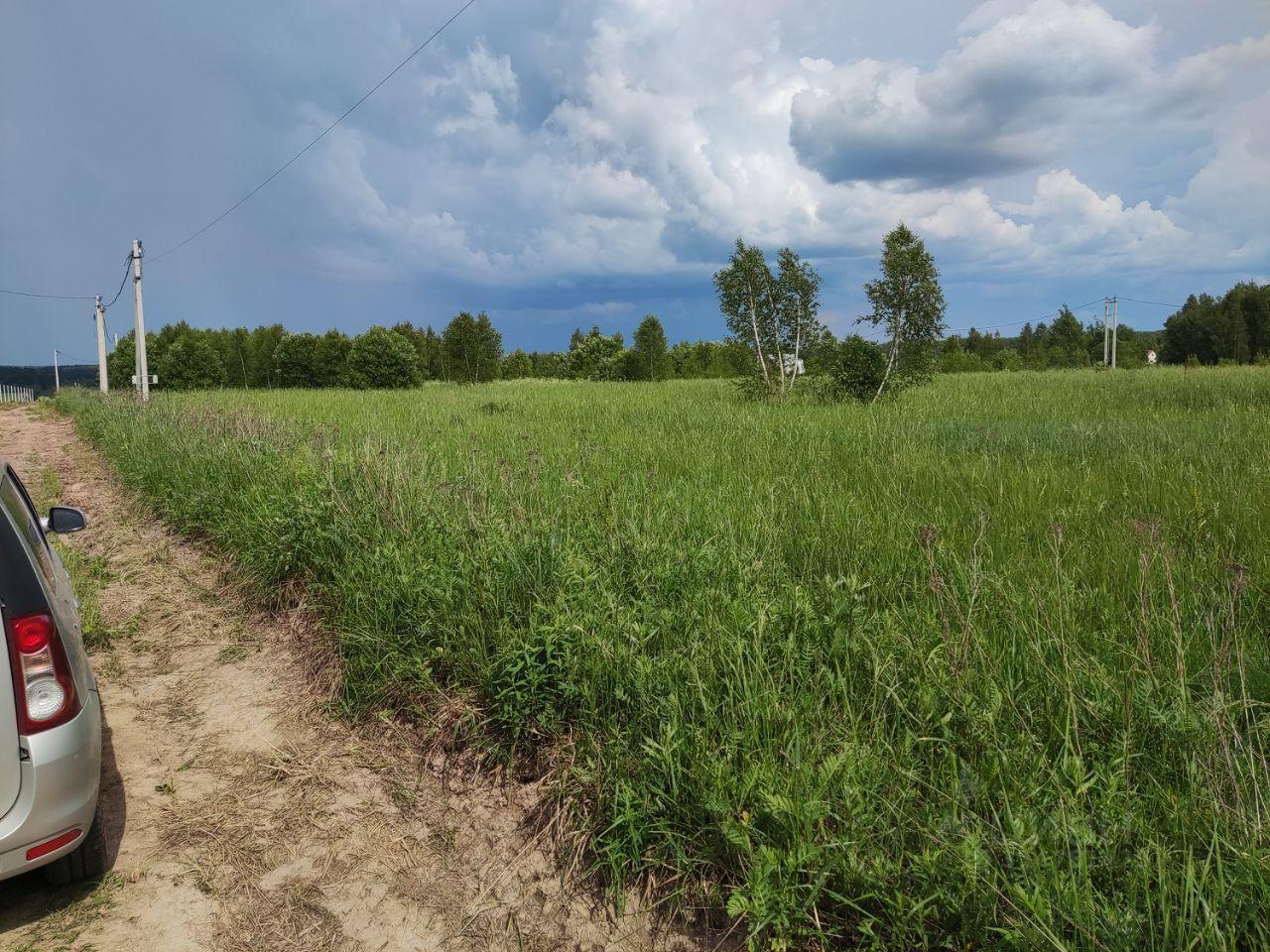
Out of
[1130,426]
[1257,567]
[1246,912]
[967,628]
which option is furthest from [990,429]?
[1246,912]

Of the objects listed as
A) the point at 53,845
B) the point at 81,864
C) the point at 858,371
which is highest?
the point at 858,371

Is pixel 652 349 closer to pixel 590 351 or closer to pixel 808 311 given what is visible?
pixel 590 351

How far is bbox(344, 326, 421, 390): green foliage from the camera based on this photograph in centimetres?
4203

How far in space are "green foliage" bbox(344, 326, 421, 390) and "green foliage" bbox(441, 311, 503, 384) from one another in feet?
32.4

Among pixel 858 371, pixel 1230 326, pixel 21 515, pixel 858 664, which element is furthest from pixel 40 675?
pixel 1230 326

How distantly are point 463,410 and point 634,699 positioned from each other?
12519 mm

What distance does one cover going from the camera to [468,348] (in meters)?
53.6

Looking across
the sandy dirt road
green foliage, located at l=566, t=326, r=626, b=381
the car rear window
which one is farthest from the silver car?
green foliage, located at l=566, t=326, r=626, b=381

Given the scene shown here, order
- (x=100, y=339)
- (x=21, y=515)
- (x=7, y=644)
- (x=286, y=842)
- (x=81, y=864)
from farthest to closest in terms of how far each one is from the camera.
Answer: (x=100, y=339) < (x=21, y=515) < (x=286, y=842) < (x=81, y=864) < (x=7, y=644)

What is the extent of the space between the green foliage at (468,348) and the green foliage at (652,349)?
1161 centimetres

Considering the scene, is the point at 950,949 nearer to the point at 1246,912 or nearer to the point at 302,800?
the point at 1246,912

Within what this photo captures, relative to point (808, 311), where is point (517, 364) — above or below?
above

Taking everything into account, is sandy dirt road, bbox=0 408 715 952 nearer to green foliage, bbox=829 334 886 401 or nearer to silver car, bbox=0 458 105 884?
silver car, bbox=0 458 105 884

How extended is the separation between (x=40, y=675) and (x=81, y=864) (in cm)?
88
